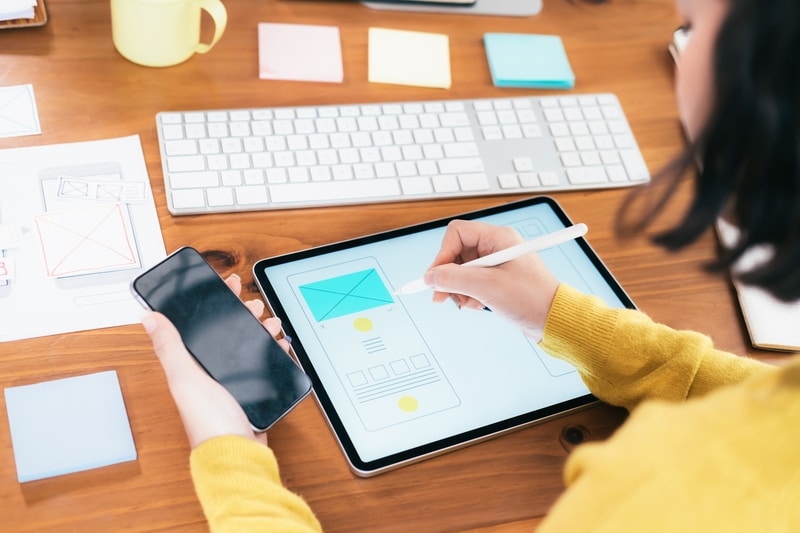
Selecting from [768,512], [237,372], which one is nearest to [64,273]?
[237,372]

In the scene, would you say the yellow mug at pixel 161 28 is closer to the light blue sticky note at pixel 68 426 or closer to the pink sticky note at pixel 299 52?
the pink sticky note at pixel 299 52

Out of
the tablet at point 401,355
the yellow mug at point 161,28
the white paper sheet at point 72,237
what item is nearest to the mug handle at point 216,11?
the yellow mug at point 161,28

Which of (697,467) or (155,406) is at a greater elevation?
(697,467)

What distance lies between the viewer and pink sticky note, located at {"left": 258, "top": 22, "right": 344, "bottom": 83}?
94cm

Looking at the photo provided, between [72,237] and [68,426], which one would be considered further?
[72,237]

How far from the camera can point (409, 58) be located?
38.9 inches

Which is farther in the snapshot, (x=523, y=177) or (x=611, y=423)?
(x=523, y=177)

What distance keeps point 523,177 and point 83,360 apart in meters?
0.47

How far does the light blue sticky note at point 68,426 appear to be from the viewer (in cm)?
61

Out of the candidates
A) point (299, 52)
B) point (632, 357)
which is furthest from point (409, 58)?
point (632, 357)

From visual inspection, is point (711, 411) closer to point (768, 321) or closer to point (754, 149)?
point (754, 149)

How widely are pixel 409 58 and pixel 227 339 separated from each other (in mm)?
464

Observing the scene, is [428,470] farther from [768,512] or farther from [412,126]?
[412,126]

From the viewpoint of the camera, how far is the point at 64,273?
71 cm
